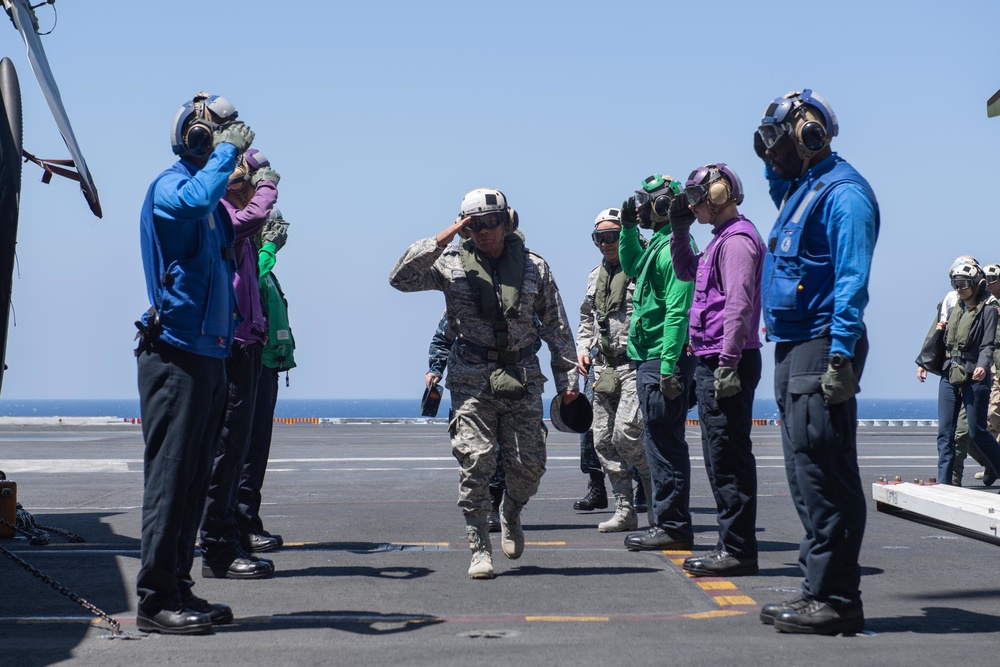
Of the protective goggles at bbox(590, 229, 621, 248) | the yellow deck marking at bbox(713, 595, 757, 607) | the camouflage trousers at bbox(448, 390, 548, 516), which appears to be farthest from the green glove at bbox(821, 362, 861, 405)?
the protective goggles at bbox(590, 229, 621, 248)

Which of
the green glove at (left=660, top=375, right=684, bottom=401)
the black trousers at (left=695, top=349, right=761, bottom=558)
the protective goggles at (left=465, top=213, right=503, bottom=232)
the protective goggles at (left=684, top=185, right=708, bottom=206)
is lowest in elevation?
the black trousers at (left=695, top=349, right=761, bottom=558)

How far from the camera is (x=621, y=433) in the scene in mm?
8484

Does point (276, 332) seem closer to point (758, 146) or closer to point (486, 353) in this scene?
point (486, 353)

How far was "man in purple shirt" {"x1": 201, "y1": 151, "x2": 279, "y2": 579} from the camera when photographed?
6.59m

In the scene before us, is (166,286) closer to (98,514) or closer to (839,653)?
(839,653)

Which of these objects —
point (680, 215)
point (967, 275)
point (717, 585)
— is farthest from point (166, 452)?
point (967, 275)

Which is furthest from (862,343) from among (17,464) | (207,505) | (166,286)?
(17,464)

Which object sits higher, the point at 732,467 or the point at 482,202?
the point at 482,202

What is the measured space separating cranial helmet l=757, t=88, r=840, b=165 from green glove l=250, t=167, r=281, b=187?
2.89 m

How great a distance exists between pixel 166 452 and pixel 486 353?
2.21m

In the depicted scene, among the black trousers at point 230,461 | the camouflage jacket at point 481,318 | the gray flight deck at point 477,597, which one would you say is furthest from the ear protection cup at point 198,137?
the gray flight deck at point 477,597

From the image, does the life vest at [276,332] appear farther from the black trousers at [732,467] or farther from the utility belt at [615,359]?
the black trousers at [732,467]

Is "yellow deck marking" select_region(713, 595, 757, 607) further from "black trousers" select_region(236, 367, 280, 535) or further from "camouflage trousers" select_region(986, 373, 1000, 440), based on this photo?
"camouflage trousers" select_region(986, 373, 1000, 440)

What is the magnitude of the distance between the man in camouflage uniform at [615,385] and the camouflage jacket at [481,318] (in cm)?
162
